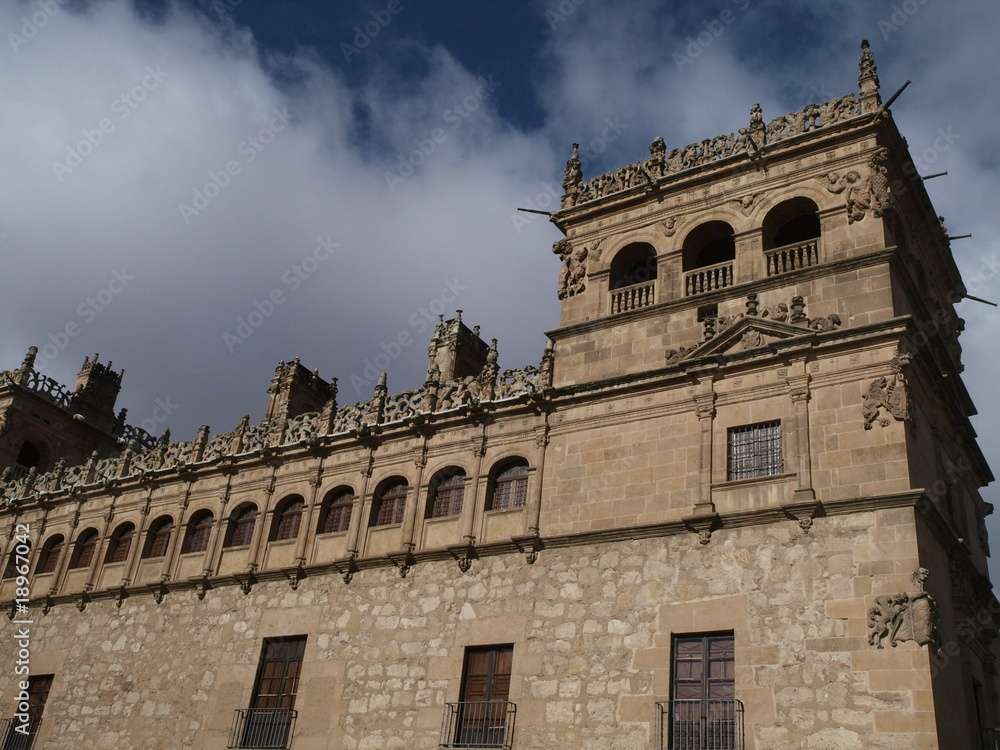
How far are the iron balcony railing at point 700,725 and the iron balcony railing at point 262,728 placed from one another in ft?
26.9

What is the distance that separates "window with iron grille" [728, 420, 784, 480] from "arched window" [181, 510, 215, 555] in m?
13.8

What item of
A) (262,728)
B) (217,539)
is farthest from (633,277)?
(262,728)

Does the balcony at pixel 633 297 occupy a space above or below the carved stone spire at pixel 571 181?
below

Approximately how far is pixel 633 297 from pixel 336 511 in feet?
27.9

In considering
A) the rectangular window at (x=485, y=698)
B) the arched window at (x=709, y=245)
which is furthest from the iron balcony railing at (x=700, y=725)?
the arched window at (x=709, y=245)

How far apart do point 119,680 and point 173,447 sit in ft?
20.8

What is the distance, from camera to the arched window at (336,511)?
2247 centimetres

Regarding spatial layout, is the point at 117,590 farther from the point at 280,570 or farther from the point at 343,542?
the point at 343,542

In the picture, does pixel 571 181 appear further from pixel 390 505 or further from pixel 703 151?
pixel 390 505

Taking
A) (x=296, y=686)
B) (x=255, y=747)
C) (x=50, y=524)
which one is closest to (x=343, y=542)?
(x=296, y=686)

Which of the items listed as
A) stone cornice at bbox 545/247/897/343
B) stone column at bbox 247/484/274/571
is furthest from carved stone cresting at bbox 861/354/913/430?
stone column at bbox 247/484/274/571

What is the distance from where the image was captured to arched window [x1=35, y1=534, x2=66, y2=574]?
2808 centimetres

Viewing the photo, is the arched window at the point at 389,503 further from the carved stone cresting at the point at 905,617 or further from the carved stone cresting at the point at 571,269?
the carved stone cresting at the point at 905,617

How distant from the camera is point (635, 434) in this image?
1875 centimetres
